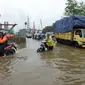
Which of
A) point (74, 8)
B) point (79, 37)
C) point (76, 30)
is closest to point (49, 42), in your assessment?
point (79, 37)

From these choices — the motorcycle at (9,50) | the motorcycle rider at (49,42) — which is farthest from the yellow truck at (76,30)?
the motorcycle at (9,50)

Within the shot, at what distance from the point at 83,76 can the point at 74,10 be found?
3913 cm

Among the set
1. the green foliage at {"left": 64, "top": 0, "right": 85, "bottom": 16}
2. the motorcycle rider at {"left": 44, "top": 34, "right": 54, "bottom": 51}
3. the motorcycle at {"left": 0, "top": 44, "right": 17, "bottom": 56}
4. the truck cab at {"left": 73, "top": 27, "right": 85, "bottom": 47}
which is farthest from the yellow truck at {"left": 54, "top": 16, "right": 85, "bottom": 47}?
the green foliage at {"left": 64, "top": 0, "right": 85, "bottom": 16}

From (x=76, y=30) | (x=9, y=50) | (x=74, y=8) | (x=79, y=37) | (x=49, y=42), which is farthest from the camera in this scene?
(x=74, y=8)

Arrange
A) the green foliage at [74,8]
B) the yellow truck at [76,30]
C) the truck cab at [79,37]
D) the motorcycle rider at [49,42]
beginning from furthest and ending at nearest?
1. the green foliage at [74,8]
2. the yellow truck at [76,30]
3. the truck cab at [79,37]
4. the motorcycle rider at [49,42]

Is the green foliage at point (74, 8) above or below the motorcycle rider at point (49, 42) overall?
above

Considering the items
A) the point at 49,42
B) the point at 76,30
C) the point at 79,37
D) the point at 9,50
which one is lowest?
the point at 9,50

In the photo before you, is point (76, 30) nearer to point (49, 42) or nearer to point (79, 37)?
point (79, 37)

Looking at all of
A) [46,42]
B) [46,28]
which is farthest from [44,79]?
[46,28]

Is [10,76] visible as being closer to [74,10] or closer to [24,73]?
[24,73]

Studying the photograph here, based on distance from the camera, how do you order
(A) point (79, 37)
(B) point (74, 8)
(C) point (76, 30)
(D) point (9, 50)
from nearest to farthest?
(D) point (9, 50) → (A) point (79, 37) → (C) point (76, 30) → (B) point (74, 8)

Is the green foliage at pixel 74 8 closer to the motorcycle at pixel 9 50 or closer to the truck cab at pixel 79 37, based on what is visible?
the truck cab at pixel 79 37

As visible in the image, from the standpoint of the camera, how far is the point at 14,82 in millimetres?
8641

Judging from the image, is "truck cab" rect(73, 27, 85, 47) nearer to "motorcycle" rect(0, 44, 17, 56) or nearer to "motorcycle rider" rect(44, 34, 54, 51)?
"motorcycle rider" rect(44, 34, 54, 51)
